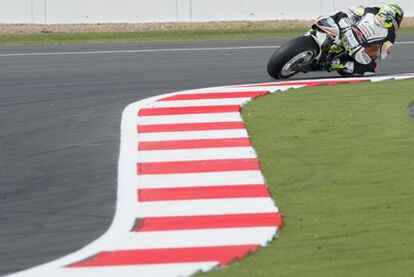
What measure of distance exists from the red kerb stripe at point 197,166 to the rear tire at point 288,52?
16.1 feet

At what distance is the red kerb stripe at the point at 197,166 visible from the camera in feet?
29.9

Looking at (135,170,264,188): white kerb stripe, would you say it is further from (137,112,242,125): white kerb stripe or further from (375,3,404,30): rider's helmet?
(375,3,404,30): rider's helmet

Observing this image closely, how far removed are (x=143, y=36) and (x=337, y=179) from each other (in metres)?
14.2

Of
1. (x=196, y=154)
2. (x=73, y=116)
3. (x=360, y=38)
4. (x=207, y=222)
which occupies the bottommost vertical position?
(x=73, y=116)

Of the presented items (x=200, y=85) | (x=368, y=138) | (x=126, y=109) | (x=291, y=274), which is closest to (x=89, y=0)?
(x=200, y=85)

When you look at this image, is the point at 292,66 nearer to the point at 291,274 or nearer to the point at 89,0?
the point at 291,274

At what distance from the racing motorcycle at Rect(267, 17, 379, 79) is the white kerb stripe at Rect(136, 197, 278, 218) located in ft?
20.4

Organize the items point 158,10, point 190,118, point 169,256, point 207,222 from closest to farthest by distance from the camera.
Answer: point 169,256 → point 207,222 → point 190,118 → point 158,10

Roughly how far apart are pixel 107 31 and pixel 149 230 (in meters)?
16.9

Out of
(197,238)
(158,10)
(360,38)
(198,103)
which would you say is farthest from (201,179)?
(158,10)

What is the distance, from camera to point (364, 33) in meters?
14.4

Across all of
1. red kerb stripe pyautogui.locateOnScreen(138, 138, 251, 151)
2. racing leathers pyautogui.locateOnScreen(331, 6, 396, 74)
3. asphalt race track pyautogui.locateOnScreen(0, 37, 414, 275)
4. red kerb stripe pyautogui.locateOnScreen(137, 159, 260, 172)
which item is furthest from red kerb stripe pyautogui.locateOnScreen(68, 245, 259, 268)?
racing leathers pyautogui.locateOnScreen(331, 6, 396, 74)

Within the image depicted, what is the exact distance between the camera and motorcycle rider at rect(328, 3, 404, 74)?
14367 millimetres

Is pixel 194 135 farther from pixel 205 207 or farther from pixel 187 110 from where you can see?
pixel 205 207
